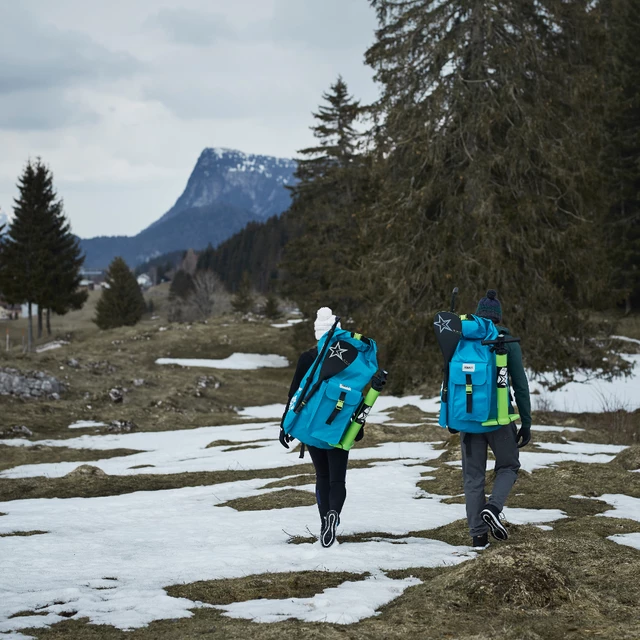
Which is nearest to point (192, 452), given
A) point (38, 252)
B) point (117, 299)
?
point (38, 252)

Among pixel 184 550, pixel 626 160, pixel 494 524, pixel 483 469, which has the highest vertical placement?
pixel 626 160

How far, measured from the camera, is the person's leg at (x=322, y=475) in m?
5.95

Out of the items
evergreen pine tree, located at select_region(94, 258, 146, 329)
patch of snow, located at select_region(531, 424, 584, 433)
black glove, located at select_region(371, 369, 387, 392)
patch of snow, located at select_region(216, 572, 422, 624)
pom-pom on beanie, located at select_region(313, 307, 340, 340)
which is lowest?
patch of snow, located at select_region(531, 424, 584, 433)

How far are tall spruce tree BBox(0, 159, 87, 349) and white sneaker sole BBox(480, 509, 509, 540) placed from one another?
1970 inches

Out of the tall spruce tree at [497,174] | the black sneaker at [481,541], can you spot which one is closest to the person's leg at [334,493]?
the black sneaker at [481,541]

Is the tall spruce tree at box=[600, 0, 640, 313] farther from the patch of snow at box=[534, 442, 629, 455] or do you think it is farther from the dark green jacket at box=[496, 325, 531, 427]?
the dark green jacket at box=[496, 325, 531, 427]

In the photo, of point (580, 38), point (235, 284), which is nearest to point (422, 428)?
point (580, 38)

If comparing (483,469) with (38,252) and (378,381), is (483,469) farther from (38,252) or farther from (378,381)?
(38,252)

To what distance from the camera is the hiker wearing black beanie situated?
552 cm

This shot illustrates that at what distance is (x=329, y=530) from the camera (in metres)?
5.66

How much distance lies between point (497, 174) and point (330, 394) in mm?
13507

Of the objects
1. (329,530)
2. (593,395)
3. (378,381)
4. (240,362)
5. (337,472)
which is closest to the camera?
(329,530)

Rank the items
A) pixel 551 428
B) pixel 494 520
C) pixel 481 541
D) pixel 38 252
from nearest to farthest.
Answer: pixel 494 520, pixel 481 541, pixel 551 428, pixel 38 252

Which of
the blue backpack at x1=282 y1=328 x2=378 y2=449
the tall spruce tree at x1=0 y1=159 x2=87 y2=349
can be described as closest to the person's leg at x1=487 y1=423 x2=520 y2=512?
the blue backpack at x1=282 y1=328 x2=378 y2=449
